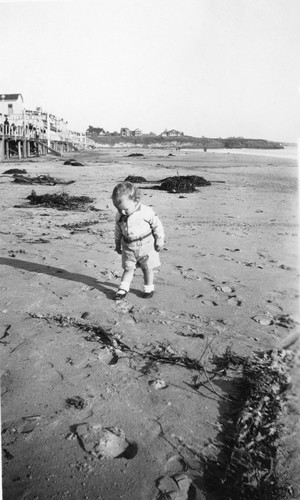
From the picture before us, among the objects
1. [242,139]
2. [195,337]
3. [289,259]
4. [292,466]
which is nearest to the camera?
[292,466]

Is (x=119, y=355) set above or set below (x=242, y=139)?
below

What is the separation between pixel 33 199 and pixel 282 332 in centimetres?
752

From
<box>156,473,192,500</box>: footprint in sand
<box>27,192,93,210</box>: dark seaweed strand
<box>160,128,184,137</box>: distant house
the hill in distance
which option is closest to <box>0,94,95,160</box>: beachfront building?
<box>27,192,93,210</box>: dark seaweed strand

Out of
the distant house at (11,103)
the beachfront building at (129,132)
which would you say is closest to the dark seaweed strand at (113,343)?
the distant house at (11,103)

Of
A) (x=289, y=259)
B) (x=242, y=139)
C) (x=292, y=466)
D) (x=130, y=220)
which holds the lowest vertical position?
(x=292, y=466)

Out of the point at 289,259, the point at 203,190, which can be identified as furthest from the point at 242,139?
the point at 289,259

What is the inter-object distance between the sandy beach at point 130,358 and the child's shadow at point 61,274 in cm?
2

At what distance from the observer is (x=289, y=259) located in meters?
4.93

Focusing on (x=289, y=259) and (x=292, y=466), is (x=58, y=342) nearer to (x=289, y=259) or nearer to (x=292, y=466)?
(x=292, y=466)

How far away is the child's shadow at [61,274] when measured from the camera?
3.81 meters

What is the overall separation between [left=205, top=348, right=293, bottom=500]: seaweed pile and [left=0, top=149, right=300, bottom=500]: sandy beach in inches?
1.5

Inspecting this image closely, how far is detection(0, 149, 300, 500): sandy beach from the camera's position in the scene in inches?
64.1

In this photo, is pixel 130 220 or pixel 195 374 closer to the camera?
pixel 195 374

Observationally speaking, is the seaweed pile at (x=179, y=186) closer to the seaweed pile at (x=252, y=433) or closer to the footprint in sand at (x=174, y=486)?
the seaweed pile at (x=252, y=433)
